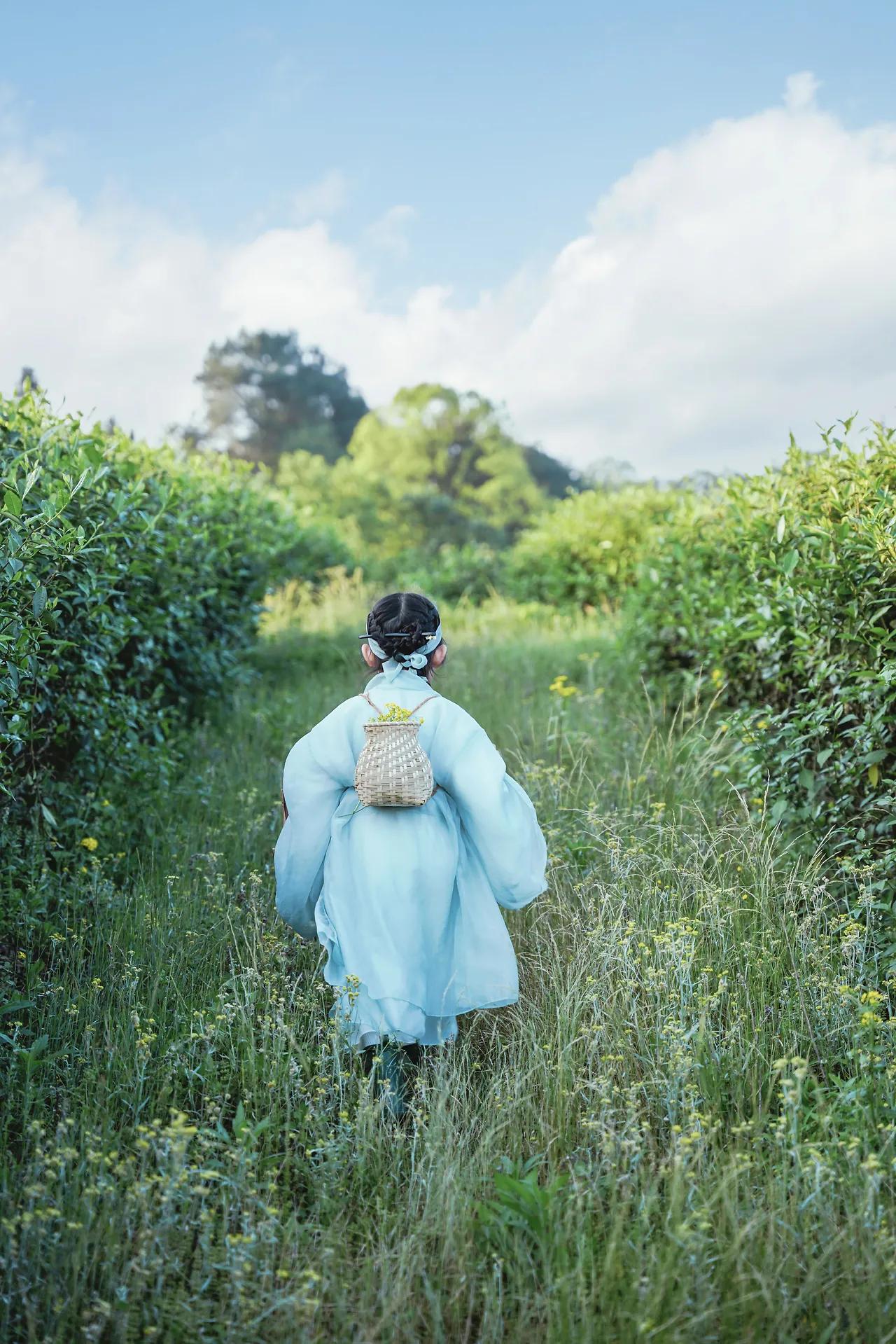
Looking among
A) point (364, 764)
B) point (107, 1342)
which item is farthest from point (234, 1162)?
point (364, 764)

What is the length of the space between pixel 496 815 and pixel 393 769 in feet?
1.15

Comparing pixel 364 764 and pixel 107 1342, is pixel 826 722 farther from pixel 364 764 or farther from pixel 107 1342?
pixel 107 1342

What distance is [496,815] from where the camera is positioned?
288 cm

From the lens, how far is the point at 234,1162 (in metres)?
2.38

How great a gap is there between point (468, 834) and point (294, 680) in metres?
5.77

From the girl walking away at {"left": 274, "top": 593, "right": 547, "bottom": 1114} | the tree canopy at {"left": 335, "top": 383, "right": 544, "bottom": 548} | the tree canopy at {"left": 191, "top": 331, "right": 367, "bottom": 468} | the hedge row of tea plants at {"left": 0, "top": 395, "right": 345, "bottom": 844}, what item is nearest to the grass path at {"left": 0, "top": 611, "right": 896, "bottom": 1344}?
the girl walking away at {"left": 274, "top": 593, "right": 547, "bottom": 1114}

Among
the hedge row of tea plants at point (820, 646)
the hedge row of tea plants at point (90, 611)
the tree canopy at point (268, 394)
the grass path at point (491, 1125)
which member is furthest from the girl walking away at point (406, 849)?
the tree canopy at point (268, 394)

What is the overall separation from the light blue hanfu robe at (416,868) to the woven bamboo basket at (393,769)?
13 centimetres

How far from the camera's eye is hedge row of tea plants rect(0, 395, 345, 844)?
3.21m

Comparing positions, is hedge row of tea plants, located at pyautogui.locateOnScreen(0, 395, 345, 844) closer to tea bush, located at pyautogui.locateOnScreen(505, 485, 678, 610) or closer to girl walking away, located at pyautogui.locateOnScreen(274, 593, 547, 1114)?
girl walking away, located at pyautogui.locateOnScreen(274, 593, 547, 1114)

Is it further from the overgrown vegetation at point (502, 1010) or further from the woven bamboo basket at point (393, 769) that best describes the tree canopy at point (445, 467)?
the woven bamboo basket at point (393, 769)

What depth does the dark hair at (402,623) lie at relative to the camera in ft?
9.90

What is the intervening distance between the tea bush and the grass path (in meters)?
7.92

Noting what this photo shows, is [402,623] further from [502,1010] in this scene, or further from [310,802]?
[502,1010]
